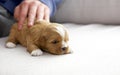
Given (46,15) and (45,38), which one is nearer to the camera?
(45,38)

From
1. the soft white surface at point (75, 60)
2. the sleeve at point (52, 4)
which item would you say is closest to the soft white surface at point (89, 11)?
the sleeve at point (52, 4)

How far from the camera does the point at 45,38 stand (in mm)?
597

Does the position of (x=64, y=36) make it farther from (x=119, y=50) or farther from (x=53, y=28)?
(x=119, y=50)

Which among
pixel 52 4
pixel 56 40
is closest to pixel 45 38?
pixel 56 40

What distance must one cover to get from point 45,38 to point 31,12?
4.8 inches

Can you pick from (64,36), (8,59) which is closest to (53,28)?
(64,36)

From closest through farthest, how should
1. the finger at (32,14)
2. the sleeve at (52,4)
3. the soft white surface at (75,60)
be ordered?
1. the soft white surface at (75,60)
2. the finger at (32,14)
3. the sleeve at (52,4)

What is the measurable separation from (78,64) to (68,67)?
27 millimetres

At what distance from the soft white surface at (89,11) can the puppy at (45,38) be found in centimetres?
27

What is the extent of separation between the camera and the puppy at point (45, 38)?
1.90 feet

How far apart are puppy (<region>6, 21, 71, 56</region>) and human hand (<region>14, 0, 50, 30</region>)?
3cm

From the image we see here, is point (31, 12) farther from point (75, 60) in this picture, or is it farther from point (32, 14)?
point (75, 60)

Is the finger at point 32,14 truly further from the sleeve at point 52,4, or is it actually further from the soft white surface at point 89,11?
the soft white surface at point 89,11

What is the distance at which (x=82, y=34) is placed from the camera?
2.45ft
